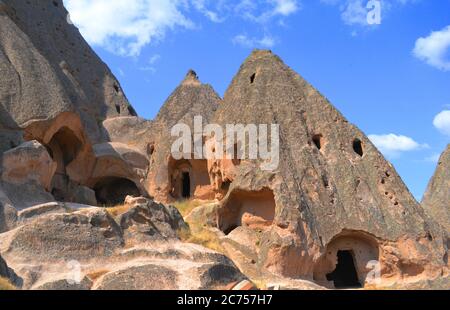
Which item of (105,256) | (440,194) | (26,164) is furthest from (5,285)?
(440,194)

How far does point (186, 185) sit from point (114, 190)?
3651mm

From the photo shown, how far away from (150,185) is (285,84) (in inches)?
260

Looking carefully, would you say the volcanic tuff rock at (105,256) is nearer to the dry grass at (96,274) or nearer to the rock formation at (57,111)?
the dry grass at (96,274)

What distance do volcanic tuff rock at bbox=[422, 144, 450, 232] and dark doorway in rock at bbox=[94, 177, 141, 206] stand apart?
12108 mm

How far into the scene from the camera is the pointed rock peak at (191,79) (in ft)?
80.9

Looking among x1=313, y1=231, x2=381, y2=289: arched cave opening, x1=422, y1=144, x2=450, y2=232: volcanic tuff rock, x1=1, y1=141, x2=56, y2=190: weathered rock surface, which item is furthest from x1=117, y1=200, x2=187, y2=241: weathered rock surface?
x1=422, y1=144, x2=450, y2=232: volcanic tuff rock

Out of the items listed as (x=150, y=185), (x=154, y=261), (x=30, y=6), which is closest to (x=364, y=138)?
(x=150, y=185)

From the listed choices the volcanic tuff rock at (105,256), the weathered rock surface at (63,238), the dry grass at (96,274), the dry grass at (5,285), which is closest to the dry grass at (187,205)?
the volcanic tuff rock at (105,256)

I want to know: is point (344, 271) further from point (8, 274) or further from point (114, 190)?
point (8, 274)

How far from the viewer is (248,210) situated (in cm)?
1538

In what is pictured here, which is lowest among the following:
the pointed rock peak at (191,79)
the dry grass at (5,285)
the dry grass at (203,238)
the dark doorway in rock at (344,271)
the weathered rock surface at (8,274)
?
the dry grass at (5,285)

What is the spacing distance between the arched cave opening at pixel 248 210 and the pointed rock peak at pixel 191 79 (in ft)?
33.0
